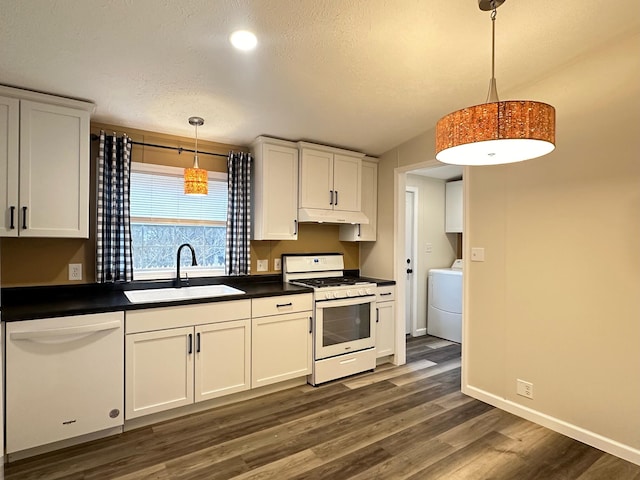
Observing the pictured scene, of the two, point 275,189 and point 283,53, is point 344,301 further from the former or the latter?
point 283,53

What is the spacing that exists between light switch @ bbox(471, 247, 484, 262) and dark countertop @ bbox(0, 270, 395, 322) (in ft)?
4.72

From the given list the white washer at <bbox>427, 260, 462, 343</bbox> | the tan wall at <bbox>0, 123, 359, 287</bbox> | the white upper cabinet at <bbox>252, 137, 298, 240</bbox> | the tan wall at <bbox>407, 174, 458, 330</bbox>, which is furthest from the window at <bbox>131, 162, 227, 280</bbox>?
the white washer at <bbox>427, 260, 462, 343</bbox>

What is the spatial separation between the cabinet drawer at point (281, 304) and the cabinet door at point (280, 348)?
42mm

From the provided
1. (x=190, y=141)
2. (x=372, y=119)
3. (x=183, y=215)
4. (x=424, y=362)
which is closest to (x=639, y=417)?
(x=424, y=362)

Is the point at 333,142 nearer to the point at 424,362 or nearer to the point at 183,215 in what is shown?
the point at 183,215

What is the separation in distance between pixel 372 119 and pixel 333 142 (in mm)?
550

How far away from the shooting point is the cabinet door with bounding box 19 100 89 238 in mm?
2299

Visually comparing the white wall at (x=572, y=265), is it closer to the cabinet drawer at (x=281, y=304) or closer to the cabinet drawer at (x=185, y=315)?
the cabinet drawer at (x=281, y=304)

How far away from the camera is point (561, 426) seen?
2527mm

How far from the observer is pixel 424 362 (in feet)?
12.9

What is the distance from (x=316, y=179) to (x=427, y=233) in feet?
7.29

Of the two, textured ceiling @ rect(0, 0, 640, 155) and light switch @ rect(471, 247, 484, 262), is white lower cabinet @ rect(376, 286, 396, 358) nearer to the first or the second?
A: light switch @ rect(471, 247, 484, 262)

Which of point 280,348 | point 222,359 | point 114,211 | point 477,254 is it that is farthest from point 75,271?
point 477,254

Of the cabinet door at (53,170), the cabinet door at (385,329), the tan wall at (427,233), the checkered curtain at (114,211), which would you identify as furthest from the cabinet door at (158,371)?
the tan wall at (427,233)
